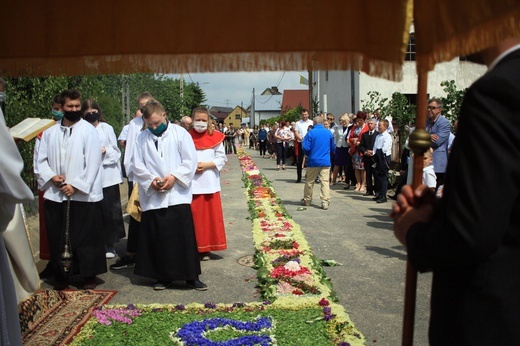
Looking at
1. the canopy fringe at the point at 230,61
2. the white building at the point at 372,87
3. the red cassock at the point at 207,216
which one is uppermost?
the white building at the point at 372,87

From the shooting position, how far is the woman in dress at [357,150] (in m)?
14.1

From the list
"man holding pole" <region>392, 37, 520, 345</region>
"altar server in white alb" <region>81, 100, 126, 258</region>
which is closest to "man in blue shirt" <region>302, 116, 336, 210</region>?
"altar server in white alb" <region>81, 100, 126, 258</region>

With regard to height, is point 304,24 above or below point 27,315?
above

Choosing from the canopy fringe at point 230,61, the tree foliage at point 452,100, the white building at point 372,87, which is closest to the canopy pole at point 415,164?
the canopy fringe at point 230,61

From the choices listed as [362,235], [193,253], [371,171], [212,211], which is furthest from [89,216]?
[371,171]

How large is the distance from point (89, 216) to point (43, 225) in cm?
88

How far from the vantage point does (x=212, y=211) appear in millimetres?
7445

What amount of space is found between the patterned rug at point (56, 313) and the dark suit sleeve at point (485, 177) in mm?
3657

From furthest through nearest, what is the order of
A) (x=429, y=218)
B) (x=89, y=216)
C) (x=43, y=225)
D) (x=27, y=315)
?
(x=43, y=225) → (x=89, y=216) → (x=27, y=315) → (x=429, y=218)

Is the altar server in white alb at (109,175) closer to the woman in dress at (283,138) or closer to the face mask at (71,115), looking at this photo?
the face mask at (71,115)

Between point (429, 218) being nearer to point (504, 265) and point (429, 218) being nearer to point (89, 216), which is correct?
point (504, 265)

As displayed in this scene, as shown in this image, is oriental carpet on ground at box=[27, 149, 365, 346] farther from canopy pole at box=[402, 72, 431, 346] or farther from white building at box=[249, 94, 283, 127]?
white building at box=[249, 94, 283, 127]

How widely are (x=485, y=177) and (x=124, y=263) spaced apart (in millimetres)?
6199

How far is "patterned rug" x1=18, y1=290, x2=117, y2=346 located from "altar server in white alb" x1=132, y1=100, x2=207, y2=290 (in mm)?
611
